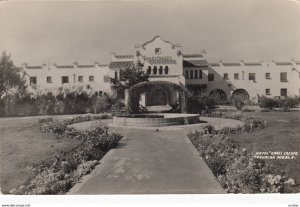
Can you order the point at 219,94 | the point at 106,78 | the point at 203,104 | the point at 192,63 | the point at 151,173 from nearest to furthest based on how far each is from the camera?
the point at 151,173 → the point at 106,78 → the point at 203,104 → the point at 219,94 → the point at 192,63

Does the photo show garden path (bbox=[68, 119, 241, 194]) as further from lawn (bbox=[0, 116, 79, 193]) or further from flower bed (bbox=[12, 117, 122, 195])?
lawn (bbox=[0, 116, 79, 193])

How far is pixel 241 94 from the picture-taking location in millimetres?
11562

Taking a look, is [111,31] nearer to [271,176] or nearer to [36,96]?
[36,96]

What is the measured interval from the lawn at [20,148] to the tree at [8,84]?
0.28 meters

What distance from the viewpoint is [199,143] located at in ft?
17.8

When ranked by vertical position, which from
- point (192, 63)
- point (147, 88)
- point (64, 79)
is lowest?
point (147, 88)

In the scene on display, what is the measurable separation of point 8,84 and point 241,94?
309 inches

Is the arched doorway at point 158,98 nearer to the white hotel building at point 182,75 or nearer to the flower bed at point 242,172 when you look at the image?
the white hotel building at point 182,75

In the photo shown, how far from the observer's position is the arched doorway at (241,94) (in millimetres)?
11103

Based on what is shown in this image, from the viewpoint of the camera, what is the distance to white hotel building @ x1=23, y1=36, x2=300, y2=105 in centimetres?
850

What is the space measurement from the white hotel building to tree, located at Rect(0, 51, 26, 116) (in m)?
1.22

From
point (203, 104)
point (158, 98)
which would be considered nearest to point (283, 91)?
point (203, 104)

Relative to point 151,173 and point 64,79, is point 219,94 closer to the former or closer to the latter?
point 64,79

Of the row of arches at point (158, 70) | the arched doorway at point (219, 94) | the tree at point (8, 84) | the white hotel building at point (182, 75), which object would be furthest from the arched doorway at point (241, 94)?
the tree at point (8, 84)
